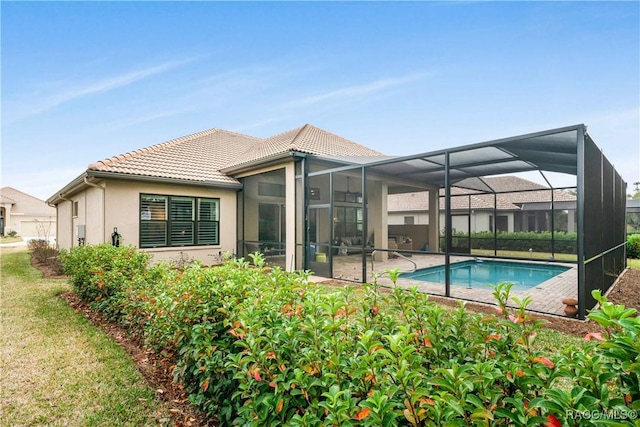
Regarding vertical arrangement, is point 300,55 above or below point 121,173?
above

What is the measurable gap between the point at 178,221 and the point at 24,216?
139ft

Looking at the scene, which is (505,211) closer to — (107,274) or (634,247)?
(634,247)

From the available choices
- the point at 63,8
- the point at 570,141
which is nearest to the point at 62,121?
the point at 63,8

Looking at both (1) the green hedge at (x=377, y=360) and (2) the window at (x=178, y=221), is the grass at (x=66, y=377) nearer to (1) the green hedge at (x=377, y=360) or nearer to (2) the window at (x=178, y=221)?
(1) the green hedge at (x=377, y=360)

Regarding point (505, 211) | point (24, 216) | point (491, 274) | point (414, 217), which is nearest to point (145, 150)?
point (491, 274)

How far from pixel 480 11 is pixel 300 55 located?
7.07 meters

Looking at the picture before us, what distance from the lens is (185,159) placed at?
13.5 meters

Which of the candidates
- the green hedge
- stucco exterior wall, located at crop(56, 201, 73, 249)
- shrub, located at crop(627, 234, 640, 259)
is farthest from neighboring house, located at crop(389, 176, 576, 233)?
the green hedge

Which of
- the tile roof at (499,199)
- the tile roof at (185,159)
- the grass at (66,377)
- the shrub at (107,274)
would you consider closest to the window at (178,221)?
the tile roof at (185,159)

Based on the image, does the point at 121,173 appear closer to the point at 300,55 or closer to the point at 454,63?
the point at 300,55

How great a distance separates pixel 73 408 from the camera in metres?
3.30

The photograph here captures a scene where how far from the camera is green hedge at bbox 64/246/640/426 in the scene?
1.23 m

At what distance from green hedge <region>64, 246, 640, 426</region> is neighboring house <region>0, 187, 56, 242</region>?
4336cm

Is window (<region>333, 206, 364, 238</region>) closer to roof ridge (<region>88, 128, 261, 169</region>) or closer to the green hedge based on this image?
roof ridge (<region>88, 128, 261, 169</region>)
